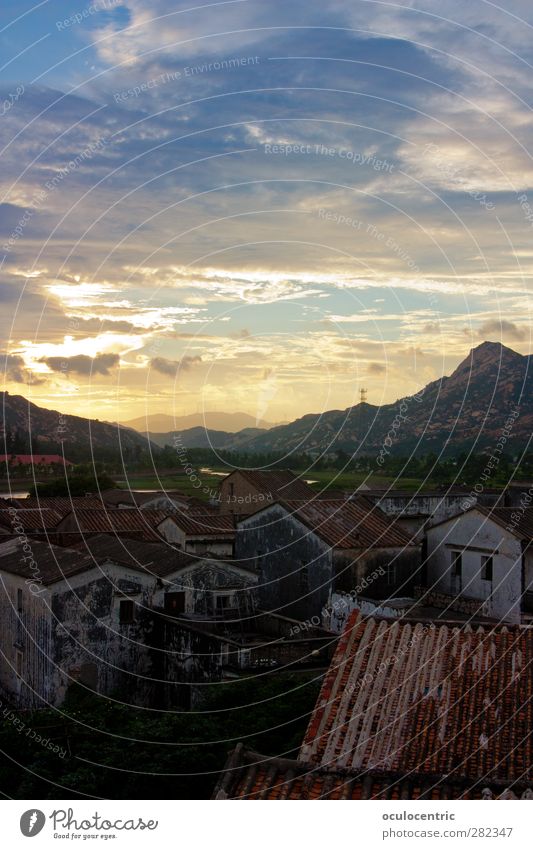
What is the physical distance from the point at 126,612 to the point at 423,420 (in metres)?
10.5

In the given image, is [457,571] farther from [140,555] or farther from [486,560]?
[140,555]

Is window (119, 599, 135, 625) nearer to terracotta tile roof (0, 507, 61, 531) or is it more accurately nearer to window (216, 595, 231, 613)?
window (216, 595, 231, 613)

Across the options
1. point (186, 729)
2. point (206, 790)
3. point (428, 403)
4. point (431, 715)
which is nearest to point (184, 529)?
point (428, 403)

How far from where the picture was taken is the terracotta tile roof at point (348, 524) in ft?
96.8

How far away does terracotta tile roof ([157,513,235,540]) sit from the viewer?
33.5m

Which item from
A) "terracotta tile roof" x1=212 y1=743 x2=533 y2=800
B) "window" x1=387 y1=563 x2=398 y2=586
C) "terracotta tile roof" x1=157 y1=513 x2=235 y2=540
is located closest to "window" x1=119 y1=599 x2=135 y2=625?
"terracotta tile roof" x1=157 y1=513 x2=235 y2=540

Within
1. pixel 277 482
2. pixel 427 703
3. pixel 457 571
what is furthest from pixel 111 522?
pixel 427 703

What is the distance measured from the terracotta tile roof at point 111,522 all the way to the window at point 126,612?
10.3m

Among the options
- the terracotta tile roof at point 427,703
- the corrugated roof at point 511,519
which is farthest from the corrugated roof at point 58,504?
the terracotta tile roof at point 427,703

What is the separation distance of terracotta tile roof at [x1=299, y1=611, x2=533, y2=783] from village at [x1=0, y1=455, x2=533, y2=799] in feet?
0.08

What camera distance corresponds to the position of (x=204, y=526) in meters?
34.4

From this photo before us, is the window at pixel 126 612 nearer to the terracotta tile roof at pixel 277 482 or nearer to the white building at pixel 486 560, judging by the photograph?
the white building at pixel 486 560

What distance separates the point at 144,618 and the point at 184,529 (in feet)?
29.4

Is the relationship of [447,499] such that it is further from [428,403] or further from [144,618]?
[144,618]
